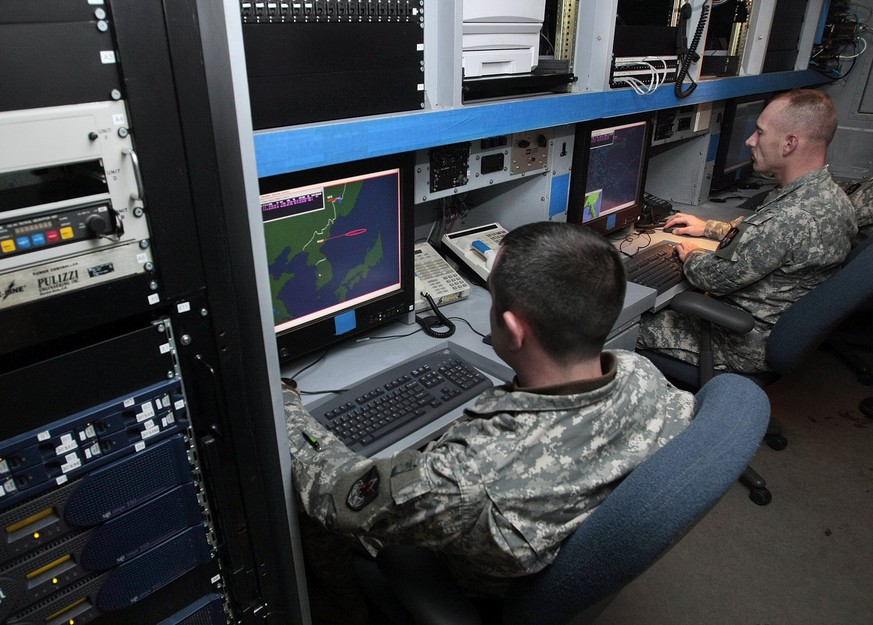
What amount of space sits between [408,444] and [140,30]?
88cm

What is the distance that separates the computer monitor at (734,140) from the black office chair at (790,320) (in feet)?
3.62

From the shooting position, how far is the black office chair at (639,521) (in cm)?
76

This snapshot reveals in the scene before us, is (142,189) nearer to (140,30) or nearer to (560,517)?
(140,30)

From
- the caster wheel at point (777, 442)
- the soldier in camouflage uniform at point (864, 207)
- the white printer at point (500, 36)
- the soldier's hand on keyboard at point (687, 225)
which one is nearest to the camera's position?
the white printer at point (500, 36)

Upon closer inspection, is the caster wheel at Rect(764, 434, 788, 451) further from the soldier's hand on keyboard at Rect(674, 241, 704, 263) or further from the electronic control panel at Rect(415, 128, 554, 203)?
the electronic control panel at Rect(415, 128, 554, 203)

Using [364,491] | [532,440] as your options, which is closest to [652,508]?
[532,440]

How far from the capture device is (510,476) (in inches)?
34.7

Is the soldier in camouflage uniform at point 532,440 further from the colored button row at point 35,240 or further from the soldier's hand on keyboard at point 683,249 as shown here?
the soldier's hand on keyboard at point 683,249

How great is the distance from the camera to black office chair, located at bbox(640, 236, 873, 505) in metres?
1.73

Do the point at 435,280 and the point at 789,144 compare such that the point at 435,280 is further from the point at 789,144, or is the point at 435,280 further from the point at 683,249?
the point at 789,144

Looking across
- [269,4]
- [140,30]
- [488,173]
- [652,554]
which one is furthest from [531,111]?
[652,554]

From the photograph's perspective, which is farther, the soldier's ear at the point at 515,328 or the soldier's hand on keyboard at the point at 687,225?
the soldier's hand on keyboard at the point at 687,225

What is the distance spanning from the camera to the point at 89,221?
0.76 m

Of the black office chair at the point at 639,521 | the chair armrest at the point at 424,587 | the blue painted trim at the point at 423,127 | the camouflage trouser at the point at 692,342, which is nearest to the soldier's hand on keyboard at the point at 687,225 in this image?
the camouflage trouser at the point at 692,342
